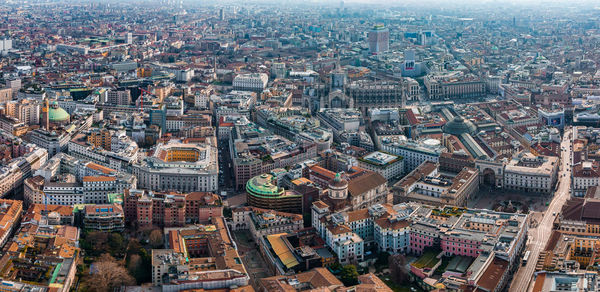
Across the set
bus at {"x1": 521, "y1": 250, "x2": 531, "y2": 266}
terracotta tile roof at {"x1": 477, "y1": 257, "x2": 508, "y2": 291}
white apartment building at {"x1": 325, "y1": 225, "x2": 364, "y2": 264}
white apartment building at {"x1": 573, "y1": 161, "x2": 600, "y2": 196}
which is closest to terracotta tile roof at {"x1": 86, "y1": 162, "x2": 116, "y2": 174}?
white apartment building at {"x1": 325, "y1": 225, "x2": 364, "y2": 264}

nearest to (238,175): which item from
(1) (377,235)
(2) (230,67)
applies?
(1) (377,235)

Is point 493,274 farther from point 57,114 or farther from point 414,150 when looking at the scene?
point 57,114

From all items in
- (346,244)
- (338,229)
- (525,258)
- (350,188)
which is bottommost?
(525,258)

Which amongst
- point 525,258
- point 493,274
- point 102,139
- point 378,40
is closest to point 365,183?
point 525,258

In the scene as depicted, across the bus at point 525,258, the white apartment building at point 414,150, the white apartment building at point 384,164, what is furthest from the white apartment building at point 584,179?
the white apartment building at point 384,164

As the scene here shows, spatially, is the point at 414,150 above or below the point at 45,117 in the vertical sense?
below

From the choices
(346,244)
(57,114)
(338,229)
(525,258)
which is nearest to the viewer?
(346,244)

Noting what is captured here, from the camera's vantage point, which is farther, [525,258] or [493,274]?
[525,258]
